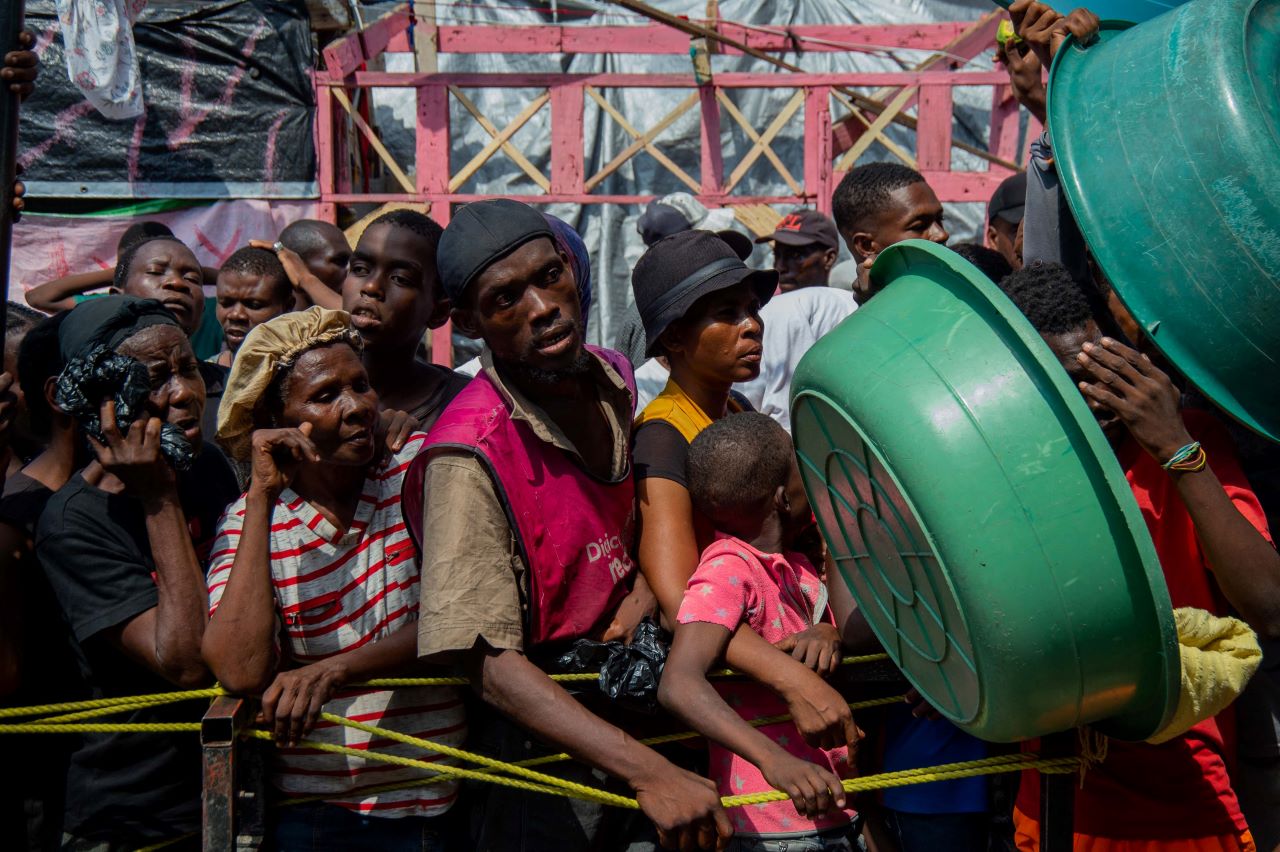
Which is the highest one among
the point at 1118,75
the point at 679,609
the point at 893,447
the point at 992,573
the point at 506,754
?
the point at 1118,75

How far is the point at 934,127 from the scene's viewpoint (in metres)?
8.09

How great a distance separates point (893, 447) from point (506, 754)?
4.08 feet

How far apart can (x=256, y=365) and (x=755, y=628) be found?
1334 mm

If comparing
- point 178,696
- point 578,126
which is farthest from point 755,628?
point 578,126

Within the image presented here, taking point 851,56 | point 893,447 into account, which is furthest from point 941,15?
point 893,447

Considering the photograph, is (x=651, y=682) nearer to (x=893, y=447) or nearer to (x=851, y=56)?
(x=893, y=447)

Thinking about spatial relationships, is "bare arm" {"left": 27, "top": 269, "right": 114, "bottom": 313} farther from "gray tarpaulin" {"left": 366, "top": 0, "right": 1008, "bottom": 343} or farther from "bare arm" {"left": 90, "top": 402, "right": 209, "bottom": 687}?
"bare arm" {"left": 90, "top": 402, "right": 209, "bottom": 687}

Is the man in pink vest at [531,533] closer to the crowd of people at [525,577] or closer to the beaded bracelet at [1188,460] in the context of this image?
the crowd of people at [525,577]

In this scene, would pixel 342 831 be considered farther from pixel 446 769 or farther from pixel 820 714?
pixel 820 714

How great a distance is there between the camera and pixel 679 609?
8.52 ft

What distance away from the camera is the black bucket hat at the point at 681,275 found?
10.0 feet

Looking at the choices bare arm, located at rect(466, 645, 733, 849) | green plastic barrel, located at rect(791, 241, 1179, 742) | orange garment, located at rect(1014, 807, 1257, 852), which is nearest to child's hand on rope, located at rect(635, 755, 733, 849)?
bare arm, located at rect(466, 645, 733, 849)

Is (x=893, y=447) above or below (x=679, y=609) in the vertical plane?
above

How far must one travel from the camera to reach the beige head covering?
2799 millimetres
